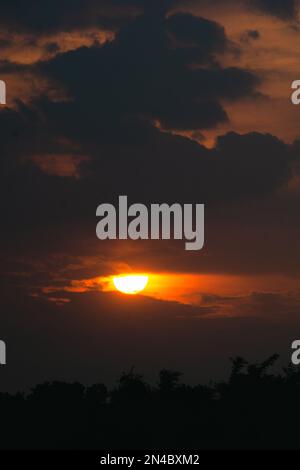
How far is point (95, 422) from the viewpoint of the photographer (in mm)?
68625

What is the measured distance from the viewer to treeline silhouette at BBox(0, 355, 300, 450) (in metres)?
66.9

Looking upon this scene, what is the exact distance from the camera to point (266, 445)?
65.9m

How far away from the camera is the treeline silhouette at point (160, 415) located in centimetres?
6694

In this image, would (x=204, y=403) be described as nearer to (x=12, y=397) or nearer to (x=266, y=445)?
(x=266, y=445)

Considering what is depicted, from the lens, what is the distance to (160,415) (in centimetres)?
6888
